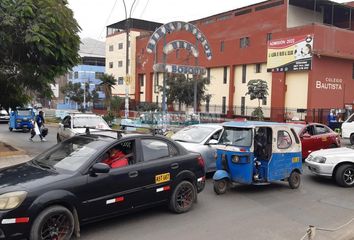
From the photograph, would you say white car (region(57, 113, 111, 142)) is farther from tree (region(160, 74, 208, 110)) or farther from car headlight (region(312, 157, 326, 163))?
tree (region(160, 74, 208, 110))

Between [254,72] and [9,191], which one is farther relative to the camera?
[254,72]

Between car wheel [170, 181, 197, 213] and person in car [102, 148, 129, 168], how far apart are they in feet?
3.96

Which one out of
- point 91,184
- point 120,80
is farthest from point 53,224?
point 120,80

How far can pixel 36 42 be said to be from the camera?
12.8 meters

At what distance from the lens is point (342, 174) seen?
10.4 meters

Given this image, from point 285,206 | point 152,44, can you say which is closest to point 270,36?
point 152,44

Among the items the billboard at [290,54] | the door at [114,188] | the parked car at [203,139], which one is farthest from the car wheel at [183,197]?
the billboard at [290,54]

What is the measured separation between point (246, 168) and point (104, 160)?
146 inches

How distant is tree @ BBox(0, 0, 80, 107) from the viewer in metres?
12.9

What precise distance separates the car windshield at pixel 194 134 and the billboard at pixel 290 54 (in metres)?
24.8

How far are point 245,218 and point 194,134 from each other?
4462 millimetres

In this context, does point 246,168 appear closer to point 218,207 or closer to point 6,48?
point 218,207

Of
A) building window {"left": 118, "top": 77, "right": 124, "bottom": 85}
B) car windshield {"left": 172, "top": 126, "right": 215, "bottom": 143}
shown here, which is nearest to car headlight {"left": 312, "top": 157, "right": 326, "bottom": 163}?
car windshield {"left": 172, "top": 126, "right": 215, "bottom": 143}

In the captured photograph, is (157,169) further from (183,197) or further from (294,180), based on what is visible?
(294,180)
